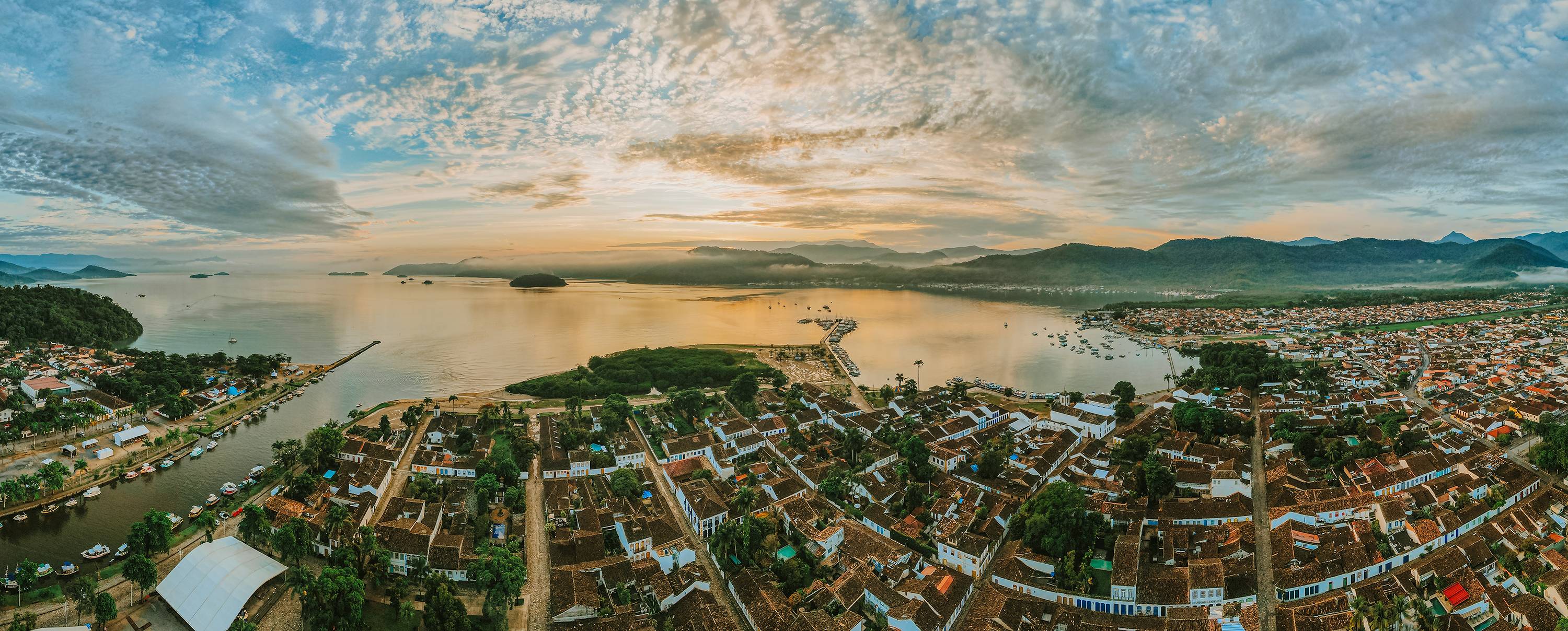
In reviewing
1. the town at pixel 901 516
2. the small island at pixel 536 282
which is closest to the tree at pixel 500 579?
the town at pixel 901 516

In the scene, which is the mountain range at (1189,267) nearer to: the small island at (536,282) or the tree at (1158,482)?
the small island at (536,282)

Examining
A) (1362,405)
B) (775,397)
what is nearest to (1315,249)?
(1362,405)

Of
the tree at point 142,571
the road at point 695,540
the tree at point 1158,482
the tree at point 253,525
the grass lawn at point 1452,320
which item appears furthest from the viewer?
the grass lawn at point 1452,320

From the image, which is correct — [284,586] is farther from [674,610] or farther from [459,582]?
[674,610]

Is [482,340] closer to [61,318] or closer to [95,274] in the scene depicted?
[61,318]

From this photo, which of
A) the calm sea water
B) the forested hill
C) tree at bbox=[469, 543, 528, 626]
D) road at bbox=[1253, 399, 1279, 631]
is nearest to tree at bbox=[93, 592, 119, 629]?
the calm sea water

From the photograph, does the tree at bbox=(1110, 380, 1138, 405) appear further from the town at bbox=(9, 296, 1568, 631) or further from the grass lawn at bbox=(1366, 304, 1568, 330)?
the grass lawn at bbox=(1366, 304, 1568, 330)
